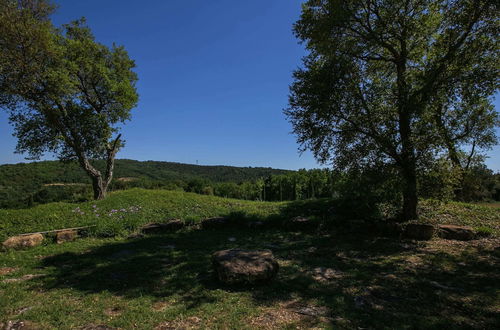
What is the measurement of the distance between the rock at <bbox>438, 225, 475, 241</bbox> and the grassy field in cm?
28

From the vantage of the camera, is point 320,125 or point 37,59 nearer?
point 320,125

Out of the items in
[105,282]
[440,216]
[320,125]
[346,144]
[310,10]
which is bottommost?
[105,282]

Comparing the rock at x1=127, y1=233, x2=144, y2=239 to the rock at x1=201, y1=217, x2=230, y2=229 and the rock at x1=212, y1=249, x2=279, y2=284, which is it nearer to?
the rock at x1=201, y1=217, x2=230, y2=229

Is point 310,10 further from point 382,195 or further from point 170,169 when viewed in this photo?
point 170,169

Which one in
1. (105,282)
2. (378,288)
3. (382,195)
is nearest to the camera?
(378,288)

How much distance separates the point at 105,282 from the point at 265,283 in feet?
11.8

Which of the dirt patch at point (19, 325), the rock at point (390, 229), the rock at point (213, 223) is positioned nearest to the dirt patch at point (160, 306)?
the dirt patch at point (19, 325)

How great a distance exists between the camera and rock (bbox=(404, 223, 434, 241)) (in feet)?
29.4

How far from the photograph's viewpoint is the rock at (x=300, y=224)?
452 inches

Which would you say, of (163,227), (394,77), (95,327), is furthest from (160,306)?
(394,77)

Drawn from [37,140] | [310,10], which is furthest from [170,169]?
[310,10]

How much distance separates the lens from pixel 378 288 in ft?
18.1

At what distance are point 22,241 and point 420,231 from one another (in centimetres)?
1357

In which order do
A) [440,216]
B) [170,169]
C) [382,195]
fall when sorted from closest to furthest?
[382,195] < [440,216] < [170,169]
